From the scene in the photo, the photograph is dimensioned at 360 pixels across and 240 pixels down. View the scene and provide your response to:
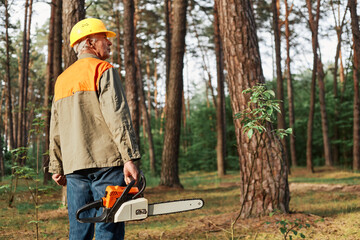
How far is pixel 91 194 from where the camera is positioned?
9.69ft

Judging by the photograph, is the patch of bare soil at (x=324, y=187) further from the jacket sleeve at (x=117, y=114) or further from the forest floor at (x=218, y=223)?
the jacket sleeve at (x=117, y=114)

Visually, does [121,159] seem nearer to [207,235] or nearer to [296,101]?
[207,235]

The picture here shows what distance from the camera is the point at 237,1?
5.94 m

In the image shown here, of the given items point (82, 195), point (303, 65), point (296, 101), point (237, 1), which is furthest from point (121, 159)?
point (296, 101)

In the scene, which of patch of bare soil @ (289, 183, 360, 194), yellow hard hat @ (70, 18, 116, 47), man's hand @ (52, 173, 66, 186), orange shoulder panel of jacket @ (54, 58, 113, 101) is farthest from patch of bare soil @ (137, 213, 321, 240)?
patch of bare soil @ (289, 183, 360, 194)

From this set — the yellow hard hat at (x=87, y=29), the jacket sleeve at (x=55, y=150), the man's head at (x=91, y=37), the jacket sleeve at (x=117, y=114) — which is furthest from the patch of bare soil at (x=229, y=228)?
the yellow hard hat at (x=87, y=29)

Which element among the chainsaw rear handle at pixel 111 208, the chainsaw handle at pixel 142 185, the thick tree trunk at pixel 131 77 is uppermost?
the thick tree trunk at pixel 131 77

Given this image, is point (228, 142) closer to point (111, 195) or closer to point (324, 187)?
point (324, 187)

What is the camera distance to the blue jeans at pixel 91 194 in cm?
275

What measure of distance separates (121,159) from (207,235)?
2.70m

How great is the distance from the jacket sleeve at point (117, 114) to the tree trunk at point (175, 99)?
943cm

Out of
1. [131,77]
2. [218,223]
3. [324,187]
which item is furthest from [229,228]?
[131,77]

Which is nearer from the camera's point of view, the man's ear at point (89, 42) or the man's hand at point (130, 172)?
the man's hand at point (130, 172)

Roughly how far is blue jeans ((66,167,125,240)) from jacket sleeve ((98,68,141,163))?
0.22 metres
